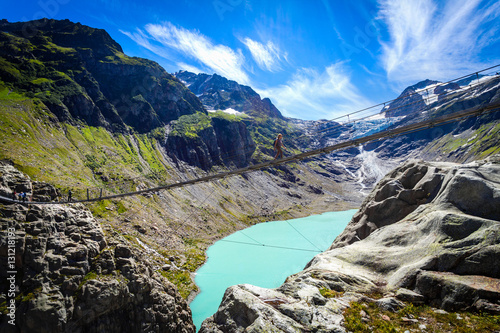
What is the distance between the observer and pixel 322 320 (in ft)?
23.6

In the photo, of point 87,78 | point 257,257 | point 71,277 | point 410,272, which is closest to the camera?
point 410,272

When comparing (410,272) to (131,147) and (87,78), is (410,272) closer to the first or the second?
(131,147)

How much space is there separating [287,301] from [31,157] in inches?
2174

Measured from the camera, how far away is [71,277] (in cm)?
1327

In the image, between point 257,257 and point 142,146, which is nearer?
point 257,257

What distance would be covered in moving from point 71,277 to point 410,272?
1651 centimetres

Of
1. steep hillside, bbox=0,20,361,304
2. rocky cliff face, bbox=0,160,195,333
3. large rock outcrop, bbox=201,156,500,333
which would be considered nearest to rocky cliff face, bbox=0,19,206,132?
steep hillside, bbox=0,20,361,304

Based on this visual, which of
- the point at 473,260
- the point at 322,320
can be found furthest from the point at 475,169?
the point at 322,320

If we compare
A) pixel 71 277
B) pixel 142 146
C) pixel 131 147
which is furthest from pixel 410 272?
pixel 142 146

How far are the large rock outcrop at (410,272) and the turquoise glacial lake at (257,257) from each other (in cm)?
2286

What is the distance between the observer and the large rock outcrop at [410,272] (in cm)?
716

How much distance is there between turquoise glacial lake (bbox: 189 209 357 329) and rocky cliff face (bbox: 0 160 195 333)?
545 inches

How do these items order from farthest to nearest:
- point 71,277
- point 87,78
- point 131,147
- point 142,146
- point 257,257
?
point 87,78 → point 142,146 → point 131,147 → point 257,257 → point 71,277

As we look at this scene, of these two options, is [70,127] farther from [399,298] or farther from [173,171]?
[399,298]
